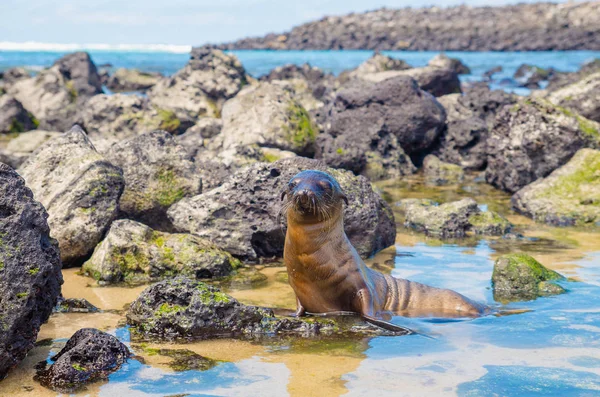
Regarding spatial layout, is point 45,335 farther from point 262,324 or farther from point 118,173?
point 118,173

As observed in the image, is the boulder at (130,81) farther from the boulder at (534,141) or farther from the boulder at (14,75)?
the boulder at (534,141)

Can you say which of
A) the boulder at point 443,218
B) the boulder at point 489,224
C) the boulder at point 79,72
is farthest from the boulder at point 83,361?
the boulder at point 79,72

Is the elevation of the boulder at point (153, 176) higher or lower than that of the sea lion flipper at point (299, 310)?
higher

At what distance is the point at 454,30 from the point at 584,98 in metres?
92.4

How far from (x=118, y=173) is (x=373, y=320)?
12.9ft

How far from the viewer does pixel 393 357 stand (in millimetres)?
5848

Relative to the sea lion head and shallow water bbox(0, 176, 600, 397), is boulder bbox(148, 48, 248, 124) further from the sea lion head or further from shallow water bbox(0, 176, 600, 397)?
the sea lion head

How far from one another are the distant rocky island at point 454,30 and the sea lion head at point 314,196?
7991 cm

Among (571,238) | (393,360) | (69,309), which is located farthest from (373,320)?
(571,238)

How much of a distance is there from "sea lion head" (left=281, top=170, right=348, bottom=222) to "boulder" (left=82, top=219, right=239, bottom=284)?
1.84m

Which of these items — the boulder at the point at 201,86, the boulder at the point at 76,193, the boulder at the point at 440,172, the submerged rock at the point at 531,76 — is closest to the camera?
the boulder at the point at 76,193

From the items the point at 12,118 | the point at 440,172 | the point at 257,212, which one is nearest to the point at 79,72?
the point at 12,118

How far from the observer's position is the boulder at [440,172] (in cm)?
1541

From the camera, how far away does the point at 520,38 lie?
89.7 metres
